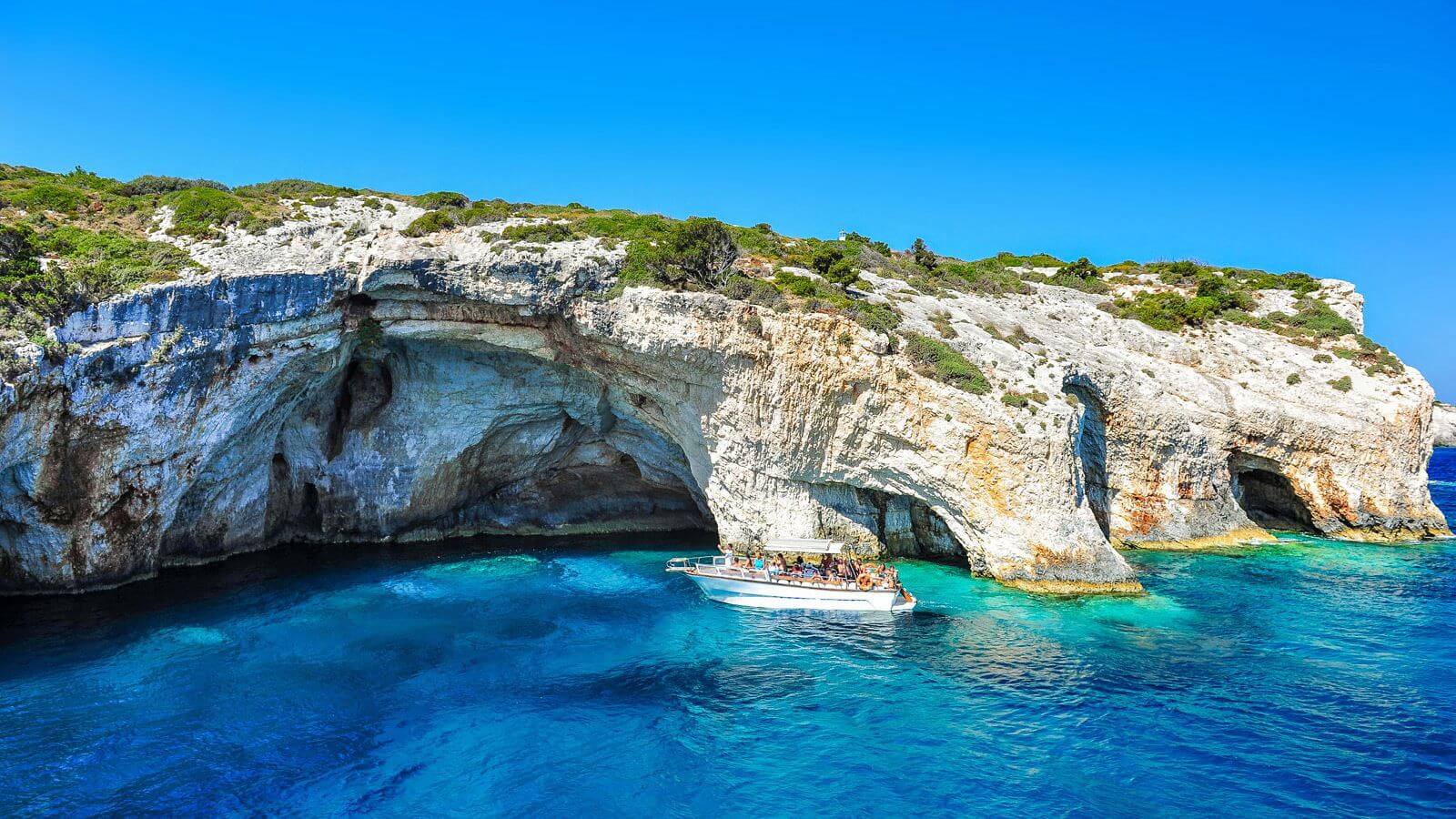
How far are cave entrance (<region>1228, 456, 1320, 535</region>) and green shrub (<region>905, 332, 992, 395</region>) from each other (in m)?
18.3

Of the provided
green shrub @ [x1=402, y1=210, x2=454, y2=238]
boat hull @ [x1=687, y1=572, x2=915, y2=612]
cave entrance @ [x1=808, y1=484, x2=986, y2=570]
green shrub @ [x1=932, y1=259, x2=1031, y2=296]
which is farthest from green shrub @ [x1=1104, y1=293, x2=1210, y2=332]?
green shrub @ [x1=402, y1=210, x2=454, y2=238]

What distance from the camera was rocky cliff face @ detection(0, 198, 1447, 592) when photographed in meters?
25.4

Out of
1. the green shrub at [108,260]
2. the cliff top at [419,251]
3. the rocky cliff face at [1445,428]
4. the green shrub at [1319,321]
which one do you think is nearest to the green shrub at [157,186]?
the cliff top at [419,251]

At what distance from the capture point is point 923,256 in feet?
171

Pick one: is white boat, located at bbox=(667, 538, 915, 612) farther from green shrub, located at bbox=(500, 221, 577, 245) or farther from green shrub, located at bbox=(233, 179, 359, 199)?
green shrub, located at bbox=(233, 179, 359, 199)

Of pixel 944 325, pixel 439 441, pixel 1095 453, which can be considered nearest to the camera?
pixel 944 325

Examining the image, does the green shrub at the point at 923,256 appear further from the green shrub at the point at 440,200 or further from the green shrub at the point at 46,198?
the green shrub at the point at 46,198

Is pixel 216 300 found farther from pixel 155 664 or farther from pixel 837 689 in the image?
pixel 837 689

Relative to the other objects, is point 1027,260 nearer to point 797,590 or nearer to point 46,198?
point 797,590

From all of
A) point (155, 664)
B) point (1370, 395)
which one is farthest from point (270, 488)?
point (1370, 395)

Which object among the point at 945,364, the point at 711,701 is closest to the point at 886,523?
the point at 945,364

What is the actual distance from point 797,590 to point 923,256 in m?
33.0

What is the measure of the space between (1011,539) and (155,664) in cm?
2781

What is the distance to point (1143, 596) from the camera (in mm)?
27078
